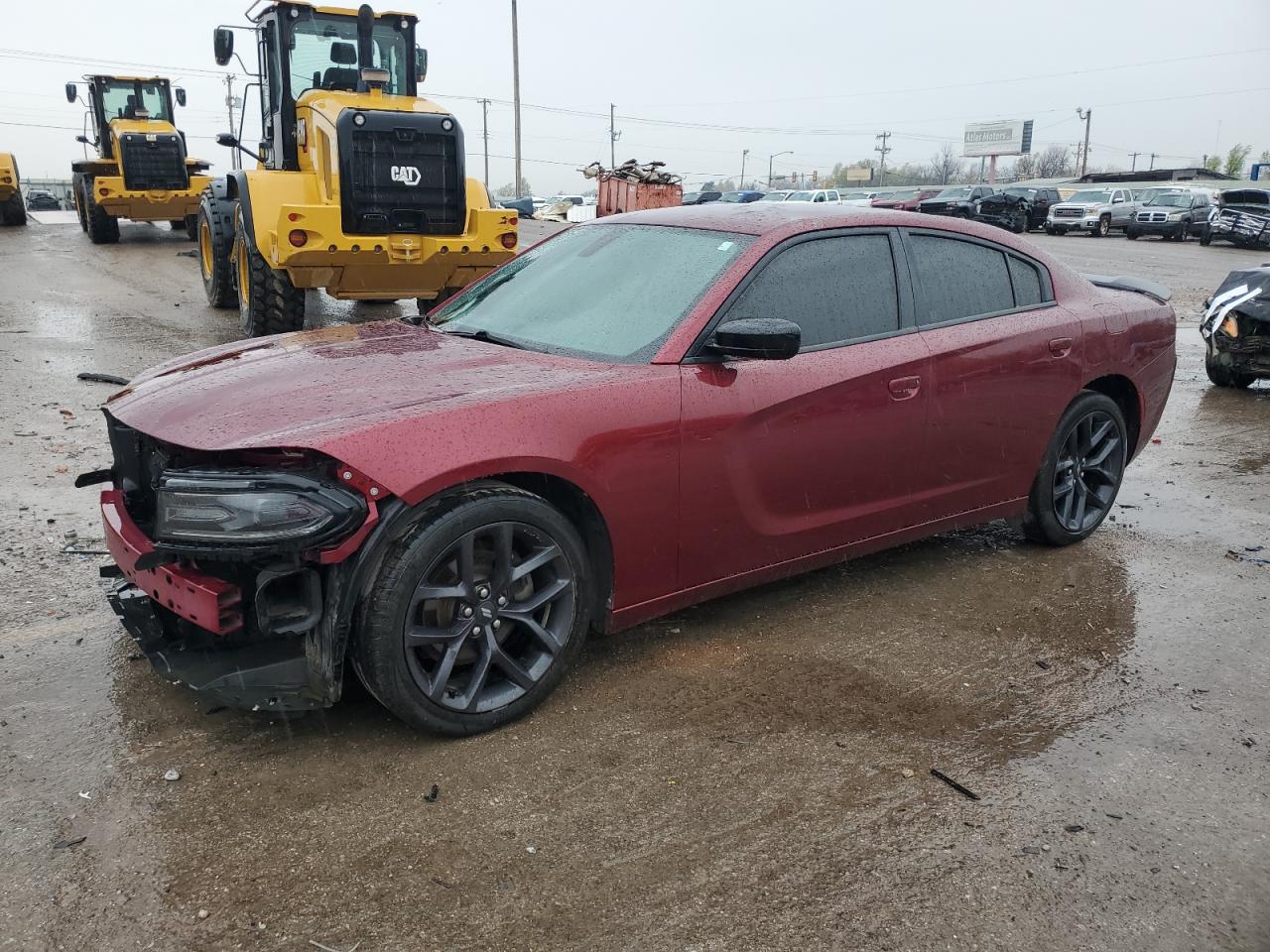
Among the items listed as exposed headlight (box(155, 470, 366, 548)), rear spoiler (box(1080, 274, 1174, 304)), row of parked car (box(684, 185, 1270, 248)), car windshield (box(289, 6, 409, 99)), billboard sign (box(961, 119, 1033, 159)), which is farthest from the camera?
billboard sign (box(961, 119, 1033, 159))

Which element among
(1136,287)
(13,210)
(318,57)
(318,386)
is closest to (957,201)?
(13,210)

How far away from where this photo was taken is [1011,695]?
3527 millimetres

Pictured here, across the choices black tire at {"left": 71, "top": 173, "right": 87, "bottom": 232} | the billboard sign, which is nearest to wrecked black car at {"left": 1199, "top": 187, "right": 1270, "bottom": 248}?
black tire at {"left": 71, "top": 173, "right": 87, "bottom": 232}

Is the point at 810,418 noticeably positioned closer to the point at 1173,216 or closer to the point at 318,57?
the point at 318,57

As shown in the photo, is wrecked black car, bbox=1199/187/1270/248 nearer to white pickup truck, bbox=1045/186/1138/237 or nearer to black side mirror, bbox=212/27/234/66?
white pickup truck, bbox=1045/186/1138/237

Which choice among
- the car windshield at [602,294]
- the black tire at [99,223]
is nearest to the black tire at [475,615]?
the car windshield at [602,294]

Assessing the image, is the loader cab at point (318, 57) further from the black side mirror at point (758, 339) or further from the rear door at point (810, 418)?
the black side mirror at point (758, 339)

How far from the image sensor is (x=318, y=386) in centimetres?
319

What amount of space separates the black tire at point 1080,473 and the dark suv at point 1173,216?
101 feet

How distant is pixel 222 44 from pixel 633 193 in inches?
740

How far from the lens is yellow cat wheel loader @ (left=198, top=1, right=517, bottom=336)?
884 centimetres

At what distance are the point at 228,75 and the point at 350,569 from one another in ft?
252

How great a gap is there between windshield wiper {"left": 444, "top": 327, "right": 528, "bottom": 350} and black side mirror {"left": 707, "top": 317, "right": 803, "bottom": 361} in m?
0.75

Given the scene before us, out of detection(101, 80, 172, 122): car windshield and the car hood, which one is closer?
the car hood
